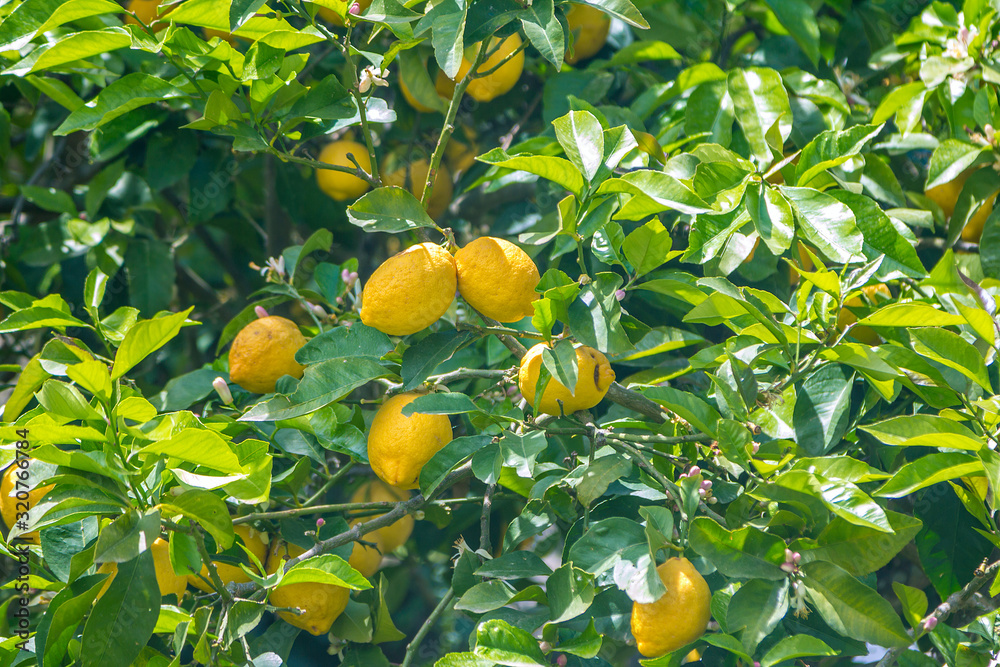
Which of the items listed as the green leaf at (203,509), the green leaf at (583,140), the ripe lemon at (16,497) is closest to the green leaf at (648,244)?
the green leaf at (583,140)

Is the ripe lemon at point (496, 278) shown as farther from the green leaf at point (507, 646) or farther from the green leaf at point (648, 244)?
the green leaf at point (507, 646)

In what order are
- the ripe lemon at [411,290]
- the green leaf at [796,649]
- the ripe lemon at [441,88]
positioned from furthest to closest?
the ripe lemon at [441,88] → the ripe lemon at [411,290] → the green leaf at [796,649]

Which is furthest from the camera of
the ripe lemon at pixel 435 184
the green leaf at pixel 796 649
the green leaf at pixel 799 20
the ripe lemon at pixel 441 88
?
the ripe lemon at pixel 435 184

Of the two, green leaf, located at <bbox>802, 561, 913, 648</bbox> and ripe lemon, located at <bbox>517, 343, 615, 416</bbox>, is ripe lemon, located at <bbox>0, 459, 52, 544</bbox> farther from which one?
green leaf, located at <bbox>802, 561, 913, 648</bbox>

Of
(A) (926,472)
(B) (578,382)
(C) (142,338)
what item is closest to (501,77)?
(B) (578,382)

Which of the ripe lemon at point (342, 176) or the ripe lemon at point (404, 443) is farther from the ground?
the ripe lemon at point (342, 176)

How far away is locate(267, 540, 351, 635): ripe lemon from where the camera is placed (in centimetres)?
98

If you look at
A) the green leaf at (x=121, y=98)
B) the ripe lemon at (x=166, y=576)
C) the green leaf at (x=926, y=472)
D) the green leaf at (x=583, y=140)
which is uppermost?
the green leaf at (x=583, y=140)

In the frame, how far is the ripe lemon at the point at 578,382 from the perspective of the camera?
89cm

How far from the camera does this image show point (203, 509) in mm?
814

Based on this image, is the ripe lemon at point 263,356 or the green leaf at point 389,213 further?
the ripe lemon at point 263,356

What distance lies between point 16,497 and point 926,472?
3.58 ft

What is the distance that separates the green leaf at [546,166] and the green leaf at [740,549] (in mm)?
379

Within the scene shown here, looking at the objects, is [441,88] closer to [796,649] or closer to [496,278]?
[496,278]
